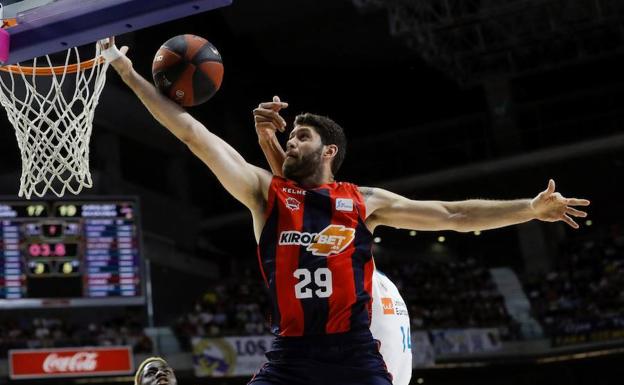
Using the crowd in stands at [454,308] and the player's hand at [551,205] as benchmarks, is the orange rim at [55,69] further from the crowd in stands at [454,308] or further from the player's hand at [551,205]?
the crowd in stands at [454,308]

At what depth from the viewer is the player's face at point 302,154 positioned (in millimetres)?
4133

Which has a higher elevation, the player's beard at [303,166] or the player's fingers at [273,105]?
the player's fingers at [273,105]

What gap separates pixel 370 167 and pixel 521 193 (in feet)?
13.8

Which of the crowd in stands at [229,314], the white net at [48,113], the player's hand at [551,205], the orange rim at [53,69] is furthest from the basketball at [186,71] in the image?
the crowd in stands at [229,314]

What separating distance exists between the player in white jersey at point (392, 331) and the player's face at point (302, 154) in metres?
0.93

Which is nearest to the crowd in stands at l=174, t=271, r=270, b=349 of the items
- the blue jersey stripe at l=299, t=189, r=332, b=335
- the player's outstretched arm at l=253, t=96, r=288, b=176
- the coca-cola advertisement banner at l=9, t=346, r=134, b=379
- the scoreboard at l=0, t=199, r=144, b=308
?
the coca-cola advertisement banner at l=9, t=346, r=134, b=379

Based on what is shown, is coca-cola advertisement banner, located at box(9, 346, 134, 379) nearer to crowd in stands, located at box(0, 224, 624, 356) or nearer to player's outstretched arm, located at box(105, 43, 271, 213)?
crowd in stands, located at box(0, 224, 624, 356)

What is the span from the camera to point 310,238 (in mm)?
4012

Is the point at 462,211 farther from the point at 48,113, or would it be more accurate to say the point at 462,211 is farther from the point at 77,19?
the point at 48,113

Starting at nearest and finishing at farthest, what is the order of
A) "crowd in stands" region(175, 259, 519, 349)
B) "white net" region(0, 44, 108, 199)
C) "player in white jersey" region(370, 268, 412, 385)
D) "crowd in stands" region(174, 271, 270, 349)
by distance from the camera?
"player in white jersey" region(370, 268, 412, 385) < "white net" region(0, 44, 108, 199) < "crowd in stands" region(174, 271, 270, 349) < "crowd in stands" region(175, 259, 519, 349)

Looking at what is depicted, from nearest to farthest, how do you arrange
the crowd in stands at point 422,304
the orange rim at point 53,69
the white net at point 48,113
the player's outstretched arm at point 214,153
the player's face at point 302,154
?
the player's outstretched arm at point 214,153 → the player's face at point 302,154 → the orange rim at point 53,69 → the white net at point 48,113 → the crowd in stands at point 422,304

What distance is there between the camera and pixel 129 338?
61.9 ft

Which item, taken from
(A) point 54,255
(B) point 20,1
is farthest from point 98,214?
(B) point 20,1

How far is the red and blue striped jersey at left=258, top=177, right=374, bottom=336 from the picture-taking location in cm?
392
